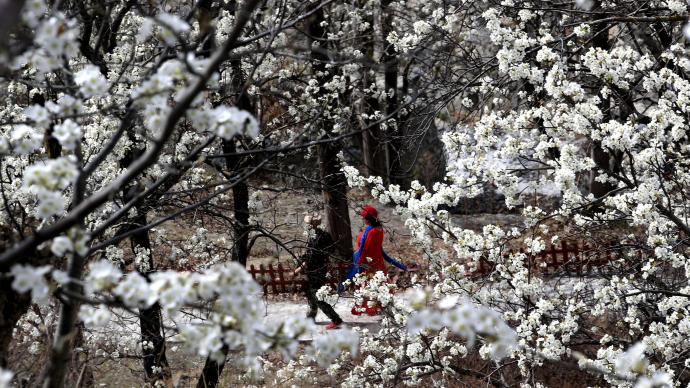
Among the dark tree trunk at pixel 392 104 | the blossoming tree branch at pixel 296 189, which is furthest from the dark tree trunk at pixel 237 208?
the dark tree trunk at pixel 392 104

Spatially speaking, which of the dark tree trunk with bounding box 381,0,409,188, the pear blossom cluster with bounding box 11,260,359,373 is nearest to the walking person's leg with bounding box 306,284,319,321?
the dark tree trunk with bounding box 381,0,409,188

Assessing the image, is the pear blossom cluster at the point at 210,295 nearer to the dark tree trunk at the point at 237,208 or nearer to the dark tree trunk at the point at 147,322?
the dark tree trunk at the point at 147,322

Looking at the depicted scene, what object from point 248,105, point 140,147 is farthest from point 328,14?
point 140,147

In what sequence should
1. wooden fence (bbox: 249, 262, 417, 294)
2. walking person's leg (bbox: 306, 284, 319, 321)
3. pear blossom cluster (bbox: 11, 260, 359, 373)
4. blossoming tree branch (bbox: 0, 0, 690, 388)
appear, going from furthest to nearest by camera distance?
1. wooden fence (bbox: 249, 262, 417, 294)
2. walking person's leg (bbox: 306, 284, 319, 321)
3. blossoming tree branch (bbox: 0, 0, 690, 388)
4. pear blossom cluster (bbox: 11, 260, 359, 373)

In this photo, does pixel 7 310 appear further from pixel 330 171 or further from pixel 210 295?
pixel 330 171

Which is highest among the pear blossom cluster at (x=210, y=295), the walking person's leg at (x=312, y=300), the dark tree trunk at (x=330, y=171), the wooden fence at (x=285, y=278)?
the dark tree trunk at (x=330, y=171)

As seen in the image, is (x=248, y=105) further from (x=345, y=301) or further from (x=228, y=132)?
(x=228, y=132)

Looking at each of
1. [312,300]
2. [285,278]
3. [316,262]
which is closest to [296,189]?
[312,300]

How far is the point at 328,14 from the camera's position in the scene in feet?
35.9

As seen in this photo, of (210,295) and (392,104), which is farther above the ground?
(392,104)

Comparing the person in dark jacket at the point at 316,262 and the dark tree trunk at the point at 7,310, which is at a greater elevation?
the person in dark jacket at the point at 316,262

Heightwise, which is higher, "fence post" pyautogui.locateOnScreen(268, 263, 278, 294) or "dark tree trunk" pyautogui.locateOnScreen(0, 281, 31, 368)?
"fence post" pyautogui.locateOnScreen(268, 263, 278, 294)

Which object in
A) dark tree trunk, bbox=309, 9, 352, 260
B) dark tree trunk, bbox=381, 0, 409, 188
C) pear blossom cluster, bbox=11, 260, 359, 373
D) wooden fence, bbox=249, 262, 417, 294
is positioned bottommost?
pear blossom cluster, bbox=11, 260, 359, 373

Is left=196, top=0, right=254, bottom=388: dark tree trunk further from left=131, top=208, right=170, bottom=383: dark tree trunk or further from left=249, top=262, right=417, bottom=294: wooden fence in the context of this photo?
left=249, top=262, right=417, bottom=294: wooden fence
